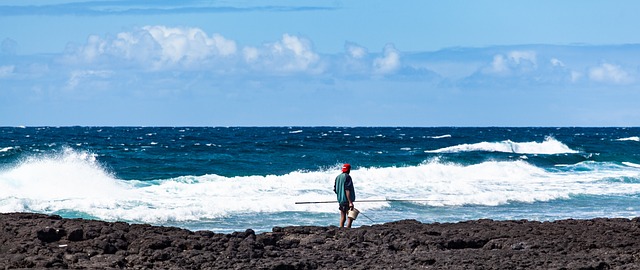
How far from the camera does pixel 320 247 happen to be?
36.2ft

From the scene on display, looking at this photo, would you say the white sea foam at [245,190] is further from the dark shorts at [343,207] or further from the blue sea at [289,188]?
the dark shorts at [343,207]

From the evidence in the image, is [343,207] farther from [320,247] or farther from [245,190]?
[245,190]

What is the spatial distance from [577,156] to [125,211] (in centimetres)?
3215

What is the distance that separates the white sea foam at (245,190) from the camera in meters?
19.6

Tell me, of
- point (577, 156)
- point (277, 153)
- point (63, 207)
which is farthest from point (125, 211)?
point (577, 156)

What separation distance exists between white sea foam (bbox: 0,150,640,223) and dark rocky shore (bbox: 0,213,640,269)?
700 centimetres

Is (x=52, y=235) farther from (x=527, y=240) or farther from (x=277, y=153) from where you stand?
(x=277, y=153)

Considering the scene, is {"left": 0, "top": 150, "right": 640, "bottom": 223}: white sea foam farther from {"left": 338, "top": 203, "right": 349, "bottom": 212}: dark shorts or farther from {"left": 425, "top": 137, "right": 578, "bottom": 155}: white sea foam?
{"left": 425, "top": 137, "right": 578, "bottom": 155}: white sea foam

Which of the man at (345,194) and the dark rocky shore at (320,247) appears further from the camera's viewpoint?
the man at (345,194)

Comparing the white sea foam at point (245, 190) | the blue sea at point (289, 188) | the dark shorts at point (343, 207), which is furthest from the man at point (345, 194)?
the white sea foam at point (245, 190)

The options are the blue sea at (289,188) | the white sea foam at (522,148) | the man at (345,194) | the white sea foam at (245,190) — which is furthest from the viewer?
the white sea foam at (522,148)

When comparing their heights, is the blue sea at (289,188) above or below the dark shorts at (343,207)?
below

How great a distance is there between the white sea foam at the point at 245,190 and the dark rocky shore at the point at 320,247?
700cm

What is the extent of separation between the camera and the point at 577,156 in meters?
46.4
